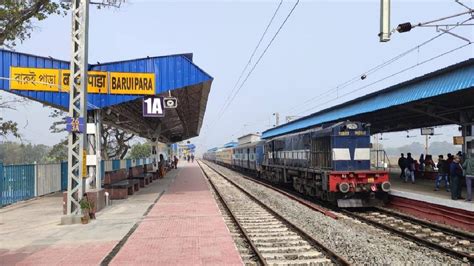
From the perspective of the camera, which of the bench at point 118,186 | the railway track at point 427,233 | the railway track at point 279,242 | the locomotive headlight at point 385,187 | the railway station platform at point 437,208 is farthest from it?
the bench at point 118,186

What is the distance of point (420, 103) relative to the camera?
56.4 feet

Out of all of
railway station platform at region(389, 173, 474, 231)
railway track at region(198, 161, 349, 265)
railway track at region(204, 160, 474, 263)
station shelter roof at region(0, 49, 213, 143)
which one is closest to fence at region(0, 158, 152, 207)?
station shelter roof at region(0, 49, 213, 143)

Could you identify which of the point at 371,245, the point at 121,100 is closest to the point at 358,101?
the point at 121,100

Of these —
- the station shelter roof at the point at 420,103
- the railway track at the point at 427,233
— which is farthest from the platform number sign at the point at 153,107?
the station shelter roof at the point at 420,103

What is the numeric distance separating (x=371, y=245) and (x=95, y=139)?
37.1 feet

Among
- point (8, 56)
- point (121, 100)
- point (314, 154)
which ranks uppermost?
point (8, 56)

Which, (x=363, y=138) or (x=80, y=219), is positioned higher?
(x=363, y=138)

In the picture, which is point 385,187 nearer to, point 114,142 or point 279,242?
point 279,242

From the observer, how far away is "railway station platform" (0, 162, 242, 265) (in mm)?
7949

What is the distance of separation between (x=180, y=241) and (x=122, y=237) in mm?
1509

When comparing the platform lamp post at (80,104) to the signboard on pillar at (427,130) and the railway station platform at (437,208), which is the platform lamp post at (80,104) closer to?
the railway station platform at (437,208)

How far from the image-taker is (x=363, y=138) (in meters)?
16.3

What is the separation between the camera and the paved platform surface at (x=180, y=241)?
777 cm

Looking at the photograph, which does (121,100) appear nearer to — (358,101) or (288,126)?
(358,101)
